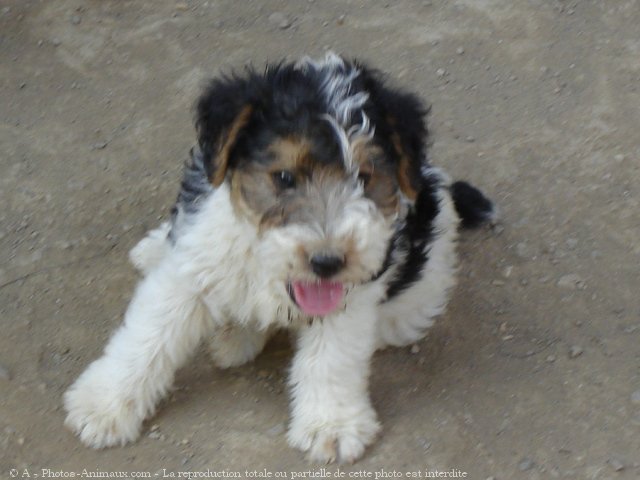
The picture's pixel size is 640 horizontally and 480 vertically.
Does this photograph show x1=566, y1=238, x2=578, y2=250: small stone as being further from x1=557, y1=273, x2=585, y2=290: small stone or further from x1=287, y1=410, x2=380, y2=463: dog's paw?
x1=287, y1=410, x2=380, y2=463: dog's paw

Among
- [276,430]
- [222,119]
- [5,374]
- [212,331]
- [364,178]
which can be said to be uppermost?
[222,119]

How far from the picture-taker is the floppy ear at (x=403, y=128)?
160 inches

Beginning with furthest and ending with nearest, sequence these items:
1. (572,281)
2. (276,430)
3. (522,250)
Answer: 1. (522,250)
2. (572,281)
3. (276,430)

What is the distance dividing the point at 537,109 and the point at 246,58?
2168 millimetres

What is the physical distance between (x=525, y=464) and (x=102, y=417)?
6.45 ft

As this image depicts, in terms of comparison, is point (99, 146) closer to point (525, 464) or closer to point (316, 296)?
point (316, 296)

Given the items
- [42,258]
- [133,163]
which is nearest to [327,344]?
[42,258]

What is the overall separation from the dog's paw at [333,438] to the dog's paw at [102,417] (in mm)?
749

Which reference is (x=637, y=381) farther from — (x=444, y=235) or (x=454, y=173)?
(x=454, y=173)

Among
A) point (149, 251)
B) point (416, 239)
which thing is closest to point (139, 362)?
point (149, 251)

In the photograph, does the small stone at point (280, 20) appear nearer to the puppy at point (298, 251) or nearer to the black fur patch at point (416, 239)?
the puppy at point (298, 251)

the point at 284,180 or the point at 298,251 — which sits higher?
the point at 284,180

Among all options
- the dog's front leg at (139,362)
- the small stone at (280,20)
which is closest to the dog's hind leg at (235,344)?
the dog's front leg at (139,362)

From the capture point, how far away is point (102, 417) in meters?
4.43
